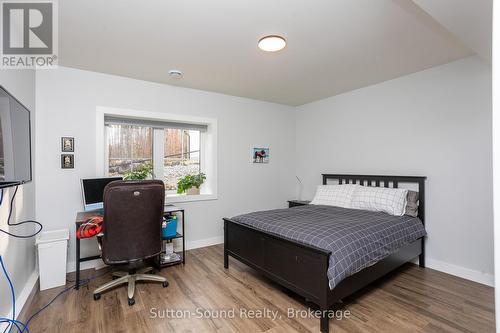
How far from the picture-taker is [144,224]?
2336 millimetres

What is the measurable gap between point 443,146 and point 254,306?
2.85 metres

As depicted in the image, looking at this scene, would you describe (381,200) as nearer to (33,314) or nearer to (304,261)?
(304,261)

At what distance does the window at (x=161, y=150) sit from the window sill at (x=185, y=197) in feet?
0.05

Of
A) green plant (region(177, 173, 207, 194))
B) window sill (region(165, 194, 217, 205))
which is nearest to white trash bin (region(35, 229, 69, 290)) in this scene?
window sill (region(165, 194, 217, 205))

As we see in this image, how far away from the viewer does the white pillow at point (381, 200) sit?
10.0 ft

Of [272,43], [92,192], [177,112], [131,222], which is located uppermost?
[272,43]

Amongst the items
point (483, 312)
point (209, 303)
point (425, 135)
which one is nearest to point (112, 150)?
point (209, 303)

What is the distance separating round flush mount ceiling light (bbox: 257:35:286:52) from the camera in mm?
2312

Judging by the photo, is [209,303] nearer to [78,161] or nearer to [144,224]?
[144,224]

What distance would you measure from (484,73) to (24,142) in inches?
178

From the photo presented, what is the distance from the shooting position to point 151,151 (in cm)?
378

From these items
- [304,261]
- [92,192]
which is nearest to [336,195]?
[304,261]

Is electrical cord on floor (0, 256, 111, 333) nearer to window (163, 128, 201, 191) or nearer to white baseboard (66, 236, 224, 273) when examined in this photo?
white baseboard (66, 236, 224, 273)

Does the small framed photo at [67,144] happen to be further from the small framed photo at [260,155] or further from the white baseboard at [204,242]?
the small framed photo at [260,155]
